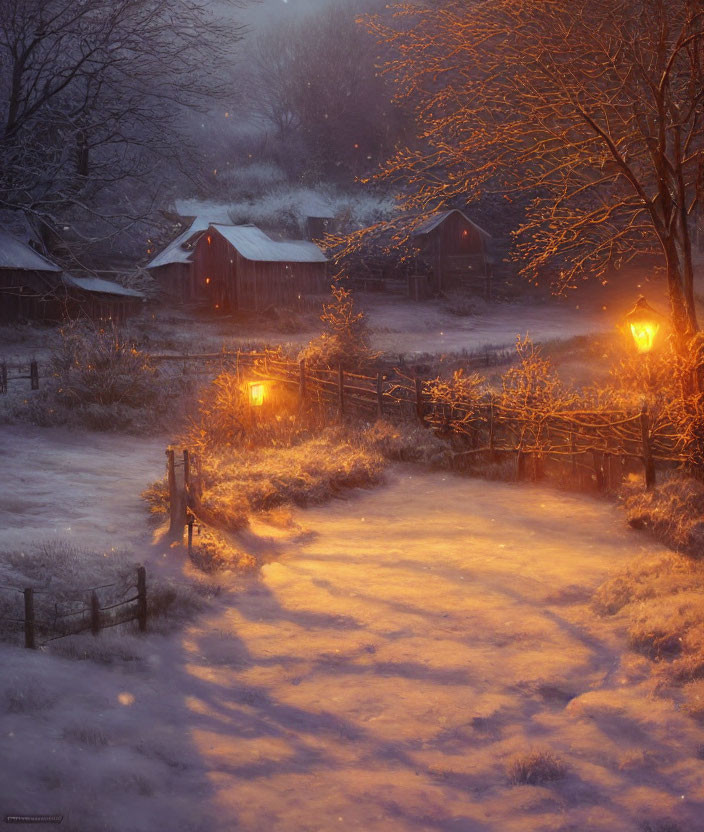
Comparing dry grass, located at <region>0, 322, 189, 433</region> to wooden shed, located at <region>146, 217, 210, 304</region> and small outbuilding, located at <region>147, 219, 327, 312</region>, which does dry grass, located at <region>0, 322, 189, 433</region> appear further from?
wooden shed, located at <region>146, 217, 210, 304</region>

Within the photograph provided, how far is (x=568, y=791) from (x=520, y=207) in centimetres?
4581

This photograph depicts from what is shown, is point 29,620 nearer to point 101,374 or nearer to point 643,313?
point 643,313

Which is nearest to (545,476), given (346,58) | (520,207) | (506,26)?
(506,26)

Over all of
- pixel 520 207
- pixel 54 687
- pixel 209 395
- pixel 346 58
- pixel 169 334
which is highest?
pixel 346 58

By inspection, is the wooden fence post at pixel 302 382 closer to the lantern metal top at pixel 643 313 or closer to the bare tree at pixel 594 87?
the bare tree at pixel 594 87

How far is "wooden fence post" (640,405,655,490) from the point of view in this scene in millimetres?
11750

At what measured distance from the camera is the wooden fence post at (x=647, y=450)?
11.8 metres

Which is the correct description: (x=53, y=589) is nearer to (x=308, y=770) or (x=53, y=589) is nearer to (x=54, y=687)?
(x=54, y=687)

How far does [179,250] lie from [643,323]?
33.2 metres

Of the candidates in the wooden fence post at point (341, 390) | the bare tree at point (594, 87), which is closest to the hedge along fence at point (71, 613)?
the bare tree at point (594, 87)

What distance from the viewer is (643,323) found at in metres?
10.2

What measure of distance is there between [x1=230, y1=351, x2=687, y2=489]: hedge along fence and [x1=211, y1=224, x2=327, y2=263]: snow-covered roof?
64.0 feet

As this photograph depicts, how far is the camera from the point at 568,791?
5.16m

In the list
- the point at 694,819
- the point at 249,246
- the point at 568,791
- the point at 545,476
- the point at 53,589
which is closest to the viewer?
the point at 694,819
